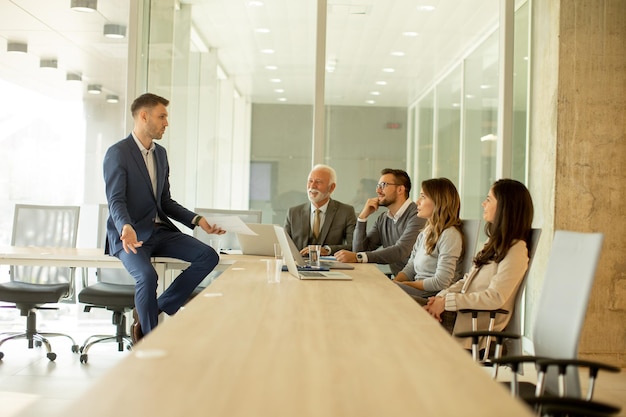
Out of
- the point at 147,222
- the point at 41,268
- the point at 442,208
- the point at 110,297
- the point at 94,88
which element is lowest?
the point at 110,297

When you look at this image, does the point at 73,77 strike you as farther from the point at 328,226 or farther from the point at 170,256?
the point at 328,226

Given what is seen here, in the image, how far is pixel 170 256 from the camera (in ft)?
16.0

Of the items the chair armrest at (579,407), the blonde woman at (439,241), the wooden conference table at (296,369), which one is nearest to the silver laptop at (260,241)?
the blonde woman at (439,241)

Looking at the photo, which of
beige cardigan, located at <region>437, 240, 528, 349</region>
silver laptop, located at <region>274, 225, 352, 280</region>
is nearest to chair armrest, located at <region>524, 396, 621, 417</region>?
beige cardigan, located at <region>437, 240, 528, 349</region>

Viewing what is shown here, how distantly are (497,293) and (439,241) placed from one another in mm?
928

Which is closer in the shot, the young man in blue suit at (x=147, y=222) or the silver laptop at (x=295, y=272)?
the silver laptop at (x=295, y=272)

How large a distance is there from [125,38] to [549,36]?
11.9ft

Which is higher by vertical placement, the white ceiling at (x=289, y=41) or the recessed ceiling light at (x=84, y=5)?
the recessed ceiling light at (x=84, y=5)

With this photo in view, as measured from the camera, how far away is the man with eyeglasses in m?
4.92

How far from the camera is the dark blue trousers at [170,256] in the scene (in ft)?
14.7

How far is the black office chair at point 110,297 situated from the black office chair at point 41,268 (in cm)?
18

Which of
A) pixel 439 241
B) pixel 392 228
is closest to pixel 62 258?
pixel 392 228

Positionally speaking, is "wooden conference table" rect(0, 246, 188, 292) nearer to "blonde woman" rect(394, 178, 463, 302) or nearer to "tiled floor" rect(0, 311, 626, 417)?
"tiled floor" rect(0, 311, 626, 417)

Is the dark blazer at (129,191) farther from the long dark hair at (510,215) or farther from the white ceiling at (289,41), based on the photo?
the long dark hair at (510,215)
